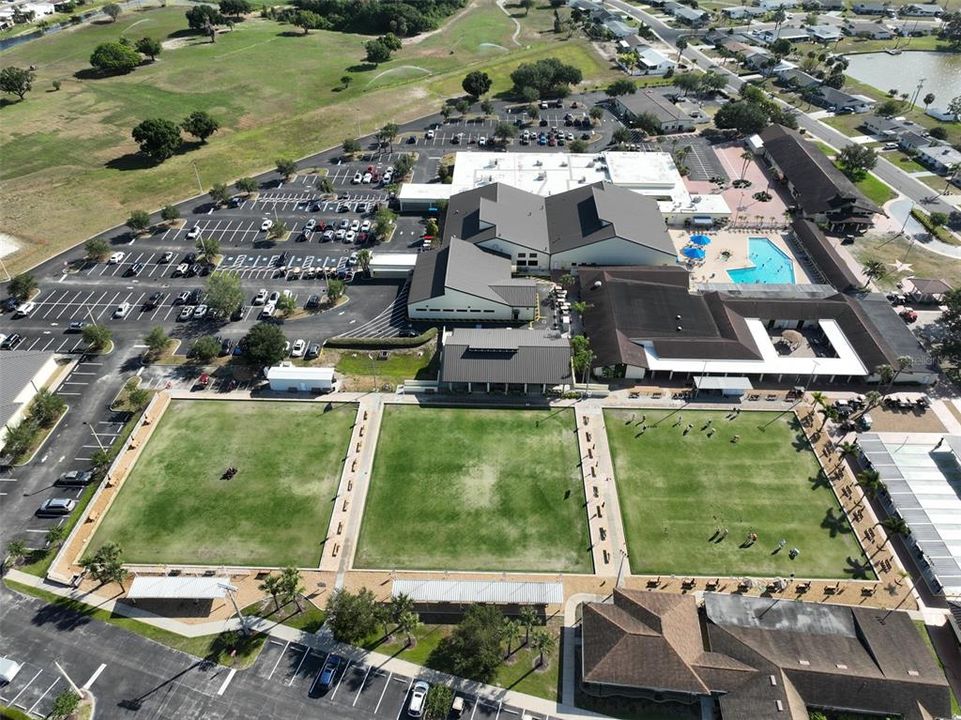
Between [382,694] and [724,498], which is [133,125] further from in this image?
[724,498]

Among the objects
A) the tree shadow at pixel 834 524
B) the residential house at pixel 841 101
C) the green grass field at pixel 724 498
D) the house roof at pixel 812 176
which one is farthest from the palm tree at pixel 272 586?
the residential house at pixel 841 101

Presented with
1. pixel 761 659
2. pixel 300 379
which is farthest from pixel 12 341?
pixel 761 659

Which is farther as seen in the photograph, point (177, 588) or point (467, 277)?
point (467, 277)

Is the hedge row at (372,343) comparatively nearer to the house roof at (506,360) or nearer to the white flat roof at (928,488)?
the house roof at (506,360)

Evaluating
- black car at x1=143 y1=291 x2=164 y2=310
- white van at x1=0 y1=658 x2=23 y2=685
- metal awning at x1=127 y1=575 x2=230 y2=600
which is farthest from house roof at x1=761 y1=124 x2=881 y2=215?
white van at x1=0 y1=658 x2=23 y2=685

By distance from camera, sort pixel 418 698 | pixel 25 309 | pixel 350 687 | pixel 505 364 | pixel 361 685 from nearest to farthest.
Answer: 1. pixel 418 698
2. pixel 350 687
3. pixel 361 685
4. pixel 505 364
5. pixel 25 309

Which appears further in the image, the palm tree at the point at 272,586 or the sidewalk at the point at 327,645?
the palm tree at the point at 272,586
